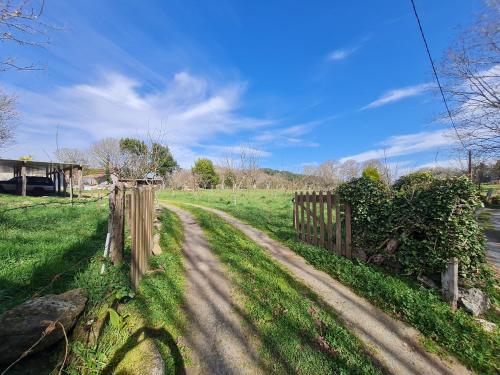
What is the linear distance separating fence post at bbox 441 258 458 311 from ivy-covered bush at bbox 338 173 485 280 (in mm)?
97

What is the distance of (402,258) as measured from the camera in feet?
15.3

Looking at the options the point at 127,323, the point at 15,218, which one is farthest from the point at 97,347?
the point at 15,218

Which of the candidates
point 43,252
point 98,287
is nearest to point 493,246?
point 98,287

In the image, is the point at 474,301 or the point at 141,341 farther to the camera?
the point at 474,301

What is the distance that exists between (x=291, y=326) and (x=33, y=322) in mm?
2752

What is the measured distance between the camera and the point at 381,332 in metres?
3.34

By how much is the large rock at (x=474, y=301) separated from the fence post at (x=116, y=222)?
17.6 feet

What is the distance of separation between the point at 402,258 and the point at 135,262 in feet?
15.0

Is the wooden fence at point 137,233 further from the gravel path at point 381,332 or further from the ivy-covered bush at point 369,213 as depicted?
the ivy-covered bush at point 369,213

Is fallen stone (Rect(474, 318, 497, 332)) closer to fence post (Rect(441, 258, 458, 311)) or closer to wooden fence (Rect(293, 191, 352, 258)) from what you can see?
fence post (Rect(441, 258, 458, 311))

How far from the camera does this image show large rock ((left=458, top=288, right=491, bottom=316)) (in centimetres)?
378

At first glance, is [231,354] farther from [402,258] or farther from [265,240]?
[265,240]

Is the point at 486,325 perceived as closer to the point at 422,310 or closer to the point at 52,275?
the point at 422,310

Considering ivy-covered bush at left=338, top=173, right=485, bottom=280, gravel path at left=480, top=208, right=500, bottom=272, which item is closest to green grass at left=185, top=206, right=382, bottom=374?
ivy-covered bush at left=338, top=173, right=485, bottom=280
